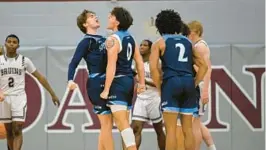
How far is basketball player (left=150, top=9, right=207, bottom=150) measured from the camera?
8.84 m

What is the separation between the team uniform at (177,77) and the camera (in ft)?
29.0

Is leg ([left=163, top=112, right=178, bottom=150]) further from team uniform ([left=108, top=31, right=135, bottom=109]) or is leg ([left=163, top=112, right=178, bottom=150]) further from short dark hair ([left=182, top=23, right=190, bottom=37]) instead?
short dark hair ([left=182, top=23, right=190, bottom=37])

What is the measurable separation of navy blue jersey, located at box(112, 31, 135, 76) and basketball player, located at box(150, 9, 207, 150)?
0.29 m

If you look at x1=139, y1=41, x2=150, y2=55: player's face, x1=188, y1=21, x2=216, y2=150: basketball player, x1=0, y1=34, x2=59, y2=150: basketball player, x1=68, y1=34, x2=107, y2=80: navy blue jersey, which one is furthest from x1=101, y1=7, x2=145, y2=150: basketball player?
x1=0, y1=34, x2=59, y2=150: basketball player

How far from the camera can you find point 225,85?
43.4ft

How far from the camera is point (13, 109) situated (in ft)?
36.2

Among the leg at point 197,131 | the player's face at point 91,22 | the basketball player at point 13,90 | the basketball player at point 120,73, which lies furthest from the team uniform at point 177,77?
the basketball player at point 13,90

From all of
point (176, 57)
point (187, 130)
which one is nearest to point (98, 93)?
point (176, 57)

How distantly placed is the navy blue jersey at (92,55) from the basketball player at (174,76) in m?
0.59

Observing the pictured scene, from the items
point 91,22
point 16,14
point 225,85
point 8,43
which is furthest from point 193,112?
point 16,14

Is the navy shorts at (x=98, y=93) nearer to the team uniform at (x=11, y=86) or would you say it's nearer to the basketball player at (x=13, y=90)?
the basketball player at (x=13, y=90)

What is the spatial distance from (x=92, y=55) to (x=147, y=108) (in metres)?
2.45

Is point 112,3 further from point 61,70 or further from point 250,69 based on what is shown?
point 250,69

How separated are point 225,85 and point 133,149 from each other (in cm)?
495
